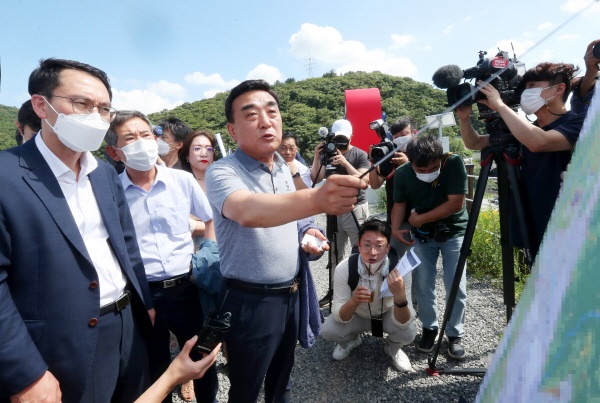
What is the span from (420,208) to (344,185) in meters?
2.22

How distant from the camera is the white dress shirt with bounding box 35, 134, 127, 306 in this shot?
1.60m

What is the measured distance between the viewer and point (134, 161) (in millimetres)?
2398

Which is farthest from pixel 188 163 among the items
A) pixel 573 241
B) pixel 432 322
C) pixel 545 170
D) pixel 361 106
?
pixel 361 106

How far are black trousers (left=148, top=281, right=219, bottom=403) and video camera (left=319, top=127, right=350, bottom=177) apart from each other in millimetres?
1322

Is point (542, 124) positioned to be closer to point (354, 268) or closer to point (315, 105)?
point (354, 268)

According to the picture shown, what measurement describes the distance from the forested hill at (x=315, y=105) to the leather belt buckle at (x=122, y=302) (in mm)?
26295

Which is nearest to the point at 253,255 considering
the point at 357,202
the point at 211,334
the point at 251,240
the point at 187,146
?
the point at 251,240

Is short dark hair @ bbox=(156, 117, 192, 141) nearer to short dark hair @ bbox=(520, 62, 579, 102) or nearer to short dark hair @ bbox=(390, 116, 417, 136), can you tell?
short dark hair @ bbox=(390, 116, 417, 136)

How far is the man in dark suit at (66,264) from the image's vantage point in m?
1.33

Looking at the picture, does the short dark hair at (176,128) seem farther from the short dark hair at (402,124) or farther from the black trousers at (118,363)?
the black trousers at (118,363)

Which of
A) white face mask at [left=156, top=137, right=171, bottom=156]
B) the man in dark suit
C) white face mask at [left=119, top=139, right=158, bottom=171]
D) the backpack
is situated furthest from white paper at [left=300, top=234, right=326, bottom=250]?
white face mask at [left=156, top=137, right=171, bottom=156]

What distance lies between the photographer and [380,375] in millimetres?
2906

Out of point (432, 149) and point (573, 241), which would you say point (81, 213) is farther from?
point (432, 149)

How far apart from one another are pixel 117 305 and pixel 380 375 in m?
2.22
